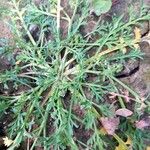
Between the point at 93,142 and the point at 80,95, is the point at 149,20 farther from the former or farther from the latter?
the point at 93,142

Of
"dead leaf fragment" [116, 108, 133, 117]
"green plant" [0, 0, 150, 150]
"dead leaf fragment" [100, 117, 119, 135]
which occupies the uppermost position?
"green plant" [0, 0, 150, 150]

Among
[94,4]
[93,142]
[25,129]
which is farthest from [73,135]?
[94,4]

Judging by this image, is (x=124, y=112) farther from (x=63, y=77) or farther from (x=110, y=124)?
(x=63, y=77)

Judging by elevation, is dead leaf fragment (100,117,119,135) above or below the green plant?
below

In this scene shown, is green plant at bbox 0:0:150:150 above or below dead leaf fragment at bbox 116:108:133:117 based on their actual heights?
above

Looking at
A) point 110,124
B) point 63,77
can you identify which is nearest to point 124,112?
point 110,124
